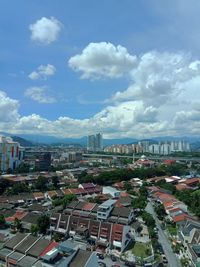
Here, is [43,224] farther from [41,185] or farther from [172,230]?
[41,185]

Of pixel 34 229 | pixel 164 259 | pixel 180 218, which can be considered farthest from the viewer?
pixel 180 218

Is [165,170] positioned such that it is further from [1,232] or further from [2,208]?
[1,232]

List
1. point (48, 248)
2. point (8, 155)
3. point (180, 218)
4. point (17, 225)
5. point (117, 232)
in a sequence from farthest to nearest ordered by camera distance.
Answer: point (8, 155), point (180, 218), point (17, 225), point (117, 232), point (48, 248)

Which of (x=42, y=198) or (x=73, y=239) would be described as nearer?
(x=73, y=239)

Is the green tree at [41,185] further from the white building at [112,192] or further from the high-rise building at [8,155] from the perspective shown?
the high-rise building at [8,155]

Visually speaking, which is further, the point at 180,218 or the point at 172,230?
the point at 180,218

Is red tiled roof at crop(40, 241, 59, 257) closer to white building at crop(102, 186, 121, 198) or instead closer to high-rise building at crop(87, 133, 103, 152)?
white building at crop(102, 186, 121, 198)

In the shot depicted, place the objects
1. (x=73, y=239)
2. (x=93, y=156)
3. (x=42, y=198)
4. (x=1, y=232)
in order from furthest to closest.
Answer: (x=93, y=156)
(x=42, y=198)
(x=1, y=232)
(x=73, y=239)

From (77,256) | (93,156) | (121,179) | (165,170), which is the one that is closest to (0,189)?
(121,179)

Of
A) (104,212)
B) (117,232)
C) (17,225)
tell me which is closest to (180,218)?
(104,212)
